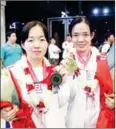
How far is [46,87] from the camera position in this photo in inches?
40.1

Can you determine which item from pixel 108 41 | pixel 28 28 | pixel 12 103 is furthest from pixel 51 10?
pixel 12 103

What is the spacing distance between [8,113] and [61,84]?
190 mm

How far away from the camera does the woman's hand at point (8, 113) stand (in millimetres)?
965

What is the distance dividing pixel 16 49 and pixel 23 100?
16 centimetres

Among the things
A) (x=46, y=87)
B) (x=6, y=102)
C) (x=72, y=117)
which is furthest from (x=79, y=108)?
(x=6, y=102)

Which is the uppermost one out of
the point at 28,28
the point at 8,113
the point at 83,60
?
the point at 28,28

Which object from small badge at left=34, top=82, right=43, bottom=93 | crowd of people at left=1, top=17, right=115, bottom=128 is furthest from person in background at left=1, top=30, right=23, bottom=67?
small badge at left=34, top=82, right=43, bottom=93

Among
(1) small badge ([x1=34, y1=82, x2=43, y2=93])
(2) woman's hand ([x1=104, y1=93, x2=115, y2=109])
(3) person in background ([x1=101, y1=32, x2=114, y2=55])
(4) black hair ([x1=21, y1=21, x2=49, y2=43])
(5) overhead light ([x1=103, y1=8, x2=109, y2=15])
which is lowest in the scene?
(2) woman's hand ([x1=104, y1=93, x2=115, y2=109])

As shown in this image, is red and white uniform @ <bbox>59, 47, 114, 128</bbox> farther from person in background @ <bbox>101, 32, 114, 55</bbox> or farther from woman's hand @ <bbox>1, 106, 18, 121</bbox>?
woman's hand @ <bbox>1, 106, 18, 121</bbox>

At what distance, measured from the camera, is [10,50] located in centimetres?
103

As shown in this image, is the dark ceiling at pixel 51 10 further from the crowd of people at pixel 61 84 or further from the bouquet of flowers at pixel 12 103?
the bouquet of flowers at pixel 12 103

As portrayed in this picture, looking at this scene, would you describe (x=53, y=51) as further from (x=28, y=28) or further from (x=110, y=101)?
(x=110, y=101)

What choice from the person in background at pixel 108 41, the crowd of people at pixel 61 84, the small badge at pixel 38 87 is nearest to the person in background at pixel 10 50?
the crowd of people at pixel 61 84

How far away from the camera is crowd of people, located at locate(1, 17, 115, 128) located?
101cm
